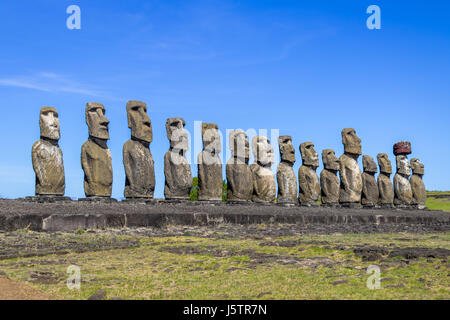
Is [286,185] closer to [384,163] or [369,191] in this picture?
[369,191]

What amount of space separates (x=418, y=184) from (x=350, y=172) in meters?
5.83

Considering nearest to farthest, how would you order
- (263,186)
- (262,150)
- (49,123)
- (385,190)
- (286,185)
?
(49,123)
(263,186)
(262,150)
(286,185)
(385,190)

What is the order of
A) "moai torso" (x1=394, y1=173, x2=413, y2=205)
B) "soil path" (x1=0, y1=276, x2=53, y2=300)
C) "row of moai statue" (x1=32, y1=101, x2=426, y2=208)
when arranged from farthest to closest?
"moai torso" (x1=394, y1=173, x2=413, y2=205) → "row of moai statue" (x1=32, y1=101, x2=426, y2=208) → "soil path" (x1=0, y1=276, x2=53, y2=300)

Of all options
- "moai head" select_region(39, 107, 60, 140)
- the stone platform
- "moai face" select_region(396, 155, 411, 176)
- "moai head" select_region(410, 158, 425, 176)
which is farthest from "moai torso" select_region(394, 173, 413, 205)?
"moai head" select_region(39, 107, 60, 140)

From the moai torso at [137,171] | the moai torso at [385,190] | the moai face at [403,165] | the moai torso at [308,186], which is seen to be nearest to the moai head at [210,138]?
the moai torso at [137,171]

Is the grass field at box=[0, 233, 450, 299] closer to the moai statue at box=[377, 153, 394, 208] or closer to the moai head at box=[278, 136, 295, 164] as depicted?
the moai head at box=[278, 136, 295, 164]

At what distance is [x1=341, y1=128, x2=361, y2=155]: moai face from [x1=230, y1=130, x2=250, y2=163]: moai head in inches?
235

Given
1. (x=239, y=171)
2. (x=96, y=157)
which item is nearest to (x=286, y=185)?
(x=239, y=171)

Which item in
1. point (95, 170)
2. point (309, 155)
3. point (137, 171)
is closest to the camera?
point (95, 170)

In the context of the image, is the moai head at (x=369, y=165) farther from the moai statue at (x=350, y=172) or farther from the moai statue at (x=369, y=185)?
the moai statue at (x=350, y=172)

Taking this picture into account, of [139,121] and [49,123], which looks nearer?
[49,123]

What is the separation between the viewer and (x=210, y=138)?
15102 millimetres

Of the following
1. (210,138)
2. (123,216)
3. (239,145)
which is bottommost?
(123,216)

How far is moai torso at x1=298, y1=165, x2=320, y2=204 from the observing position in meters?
18.9
